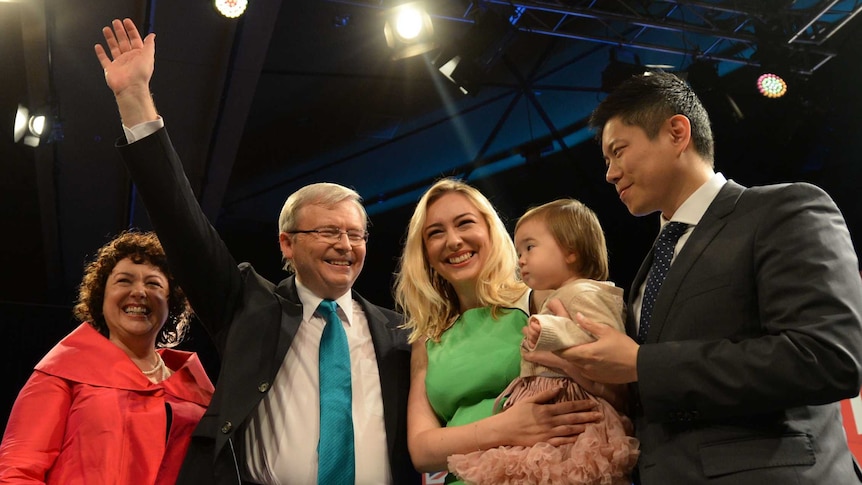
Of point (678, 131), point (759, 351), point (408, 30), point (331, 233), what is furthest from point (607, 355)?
point (408, 30)

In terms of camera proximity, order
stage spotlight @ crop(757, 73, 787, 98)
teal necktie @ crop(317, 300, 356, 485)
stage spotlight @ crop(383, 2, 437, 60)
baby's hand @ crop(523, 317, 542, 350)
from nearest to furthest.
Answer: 1. baby's hand @ crop(523, 317, 542, 350)
2. teal necktie @ crop(317, 300, 356, 485)
3. stage spotlight @ crop(383, 2, 437, 60)
4. stage spotlight @ crop(757, 73, 787, 98)

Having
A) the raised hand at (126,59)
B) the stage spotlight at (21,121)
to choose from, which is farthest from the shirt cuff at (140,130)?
the stage spotlight at (21,121)

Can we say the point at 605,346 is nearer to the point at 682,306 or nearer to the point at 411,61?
the point at 682,306

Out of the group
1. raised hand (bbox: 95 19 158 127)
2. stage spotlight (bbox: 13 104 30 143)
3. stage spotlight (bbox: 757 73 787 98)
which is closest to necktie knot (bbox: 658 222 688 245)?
raised hand (bbox: 95 19 158 127)

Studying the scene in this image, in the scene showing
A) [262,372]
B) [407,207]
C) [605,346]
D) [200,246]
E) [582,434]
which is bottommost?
[582,434]

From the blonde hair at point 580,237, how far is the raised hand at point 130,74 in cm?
124

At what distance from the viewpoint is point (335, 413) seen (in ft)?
7.88

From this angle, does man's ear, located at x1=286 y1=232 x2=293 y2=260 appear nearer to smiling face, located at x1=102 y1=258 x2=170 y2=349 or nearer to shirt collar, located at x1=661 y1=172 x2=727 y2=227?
smiling face, located at x1=102 y1=258 x2=170 y2=349

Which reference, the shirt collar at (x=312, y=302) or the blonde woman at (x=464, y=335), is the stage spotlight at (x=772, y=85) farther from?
the shirt collar at (x=312, y=302)

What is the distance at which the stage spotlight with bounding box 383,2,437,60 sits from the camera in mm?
4832

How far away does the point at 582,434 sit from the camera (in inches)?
74.5

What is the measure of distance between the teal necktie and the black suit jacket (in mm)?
118

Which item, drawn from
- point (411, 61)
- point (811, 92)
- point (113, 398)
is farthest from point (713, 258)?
point (811, 92)

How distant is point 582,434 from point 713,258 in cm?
54
